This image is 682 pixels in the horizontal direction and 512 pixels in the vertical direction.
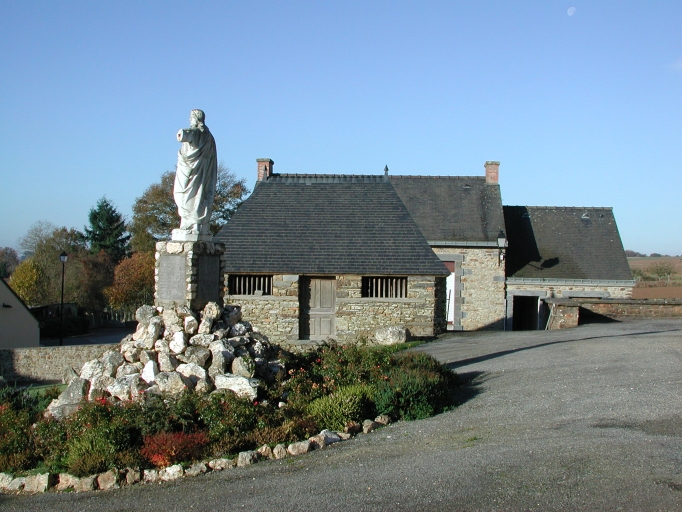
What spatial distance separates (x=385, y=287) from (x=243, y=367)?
428 inches

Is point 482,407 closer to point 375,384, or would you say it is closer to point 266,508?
point 375,384

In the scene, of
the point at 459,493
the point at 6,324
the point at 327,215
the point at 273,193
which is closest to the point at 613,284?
the point at 327,215

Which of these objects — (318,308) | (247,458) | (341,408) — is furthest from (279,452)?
(318,308)

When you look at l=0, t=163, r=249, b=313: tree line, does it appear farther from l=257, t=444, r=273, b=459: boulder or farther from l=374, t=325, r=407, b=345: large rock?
l=257, t=444, r=273, b=459: boulder

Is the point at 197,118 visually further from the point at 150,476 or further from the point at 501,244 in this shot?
the point at 501,244

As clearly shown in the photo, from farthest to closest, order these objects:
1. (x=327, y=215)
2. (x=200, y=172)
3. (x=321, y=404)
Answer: (x=327, y=215), (x=200, y=172), (x=321, y=404)

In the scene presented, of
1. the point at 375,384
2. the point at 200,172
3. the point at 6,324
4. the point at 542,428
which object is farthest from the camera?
the point at 6,324

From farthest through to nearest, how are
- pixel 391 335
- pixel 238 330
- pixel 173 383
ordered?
pixel 391 335 < pixel 238 330 < pixel 173 383

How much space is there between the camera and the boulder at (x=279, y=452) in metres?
7.46

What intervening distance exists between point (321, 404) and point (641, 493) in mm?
4114

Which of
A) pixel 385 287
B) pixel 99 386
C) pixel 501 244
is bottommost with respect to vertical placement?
pixel 99 386

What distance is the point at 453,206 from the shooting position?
27266 mm

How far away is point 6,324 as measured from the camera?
24.7 m

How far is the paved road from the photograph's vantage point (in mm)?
5914
